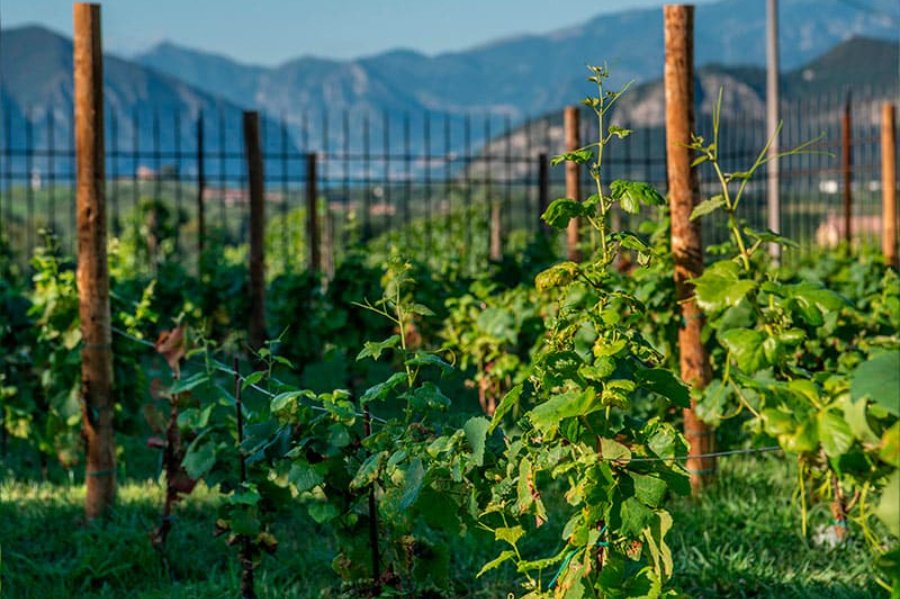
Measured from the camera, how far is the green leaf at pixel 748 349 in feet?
6.84

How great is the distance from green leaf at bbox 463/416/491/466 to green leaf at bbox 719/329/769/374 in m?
0.67

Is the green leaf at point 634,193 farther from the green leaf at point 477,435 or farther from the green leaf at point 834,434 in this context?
the green leaf at point 834,434

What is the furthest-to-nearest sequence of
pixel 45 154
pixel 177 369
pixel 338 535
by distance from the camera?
pixel 45 154 → pixel 177 369 → pixel 338 535

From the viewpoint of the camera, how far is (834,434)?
1.76 m

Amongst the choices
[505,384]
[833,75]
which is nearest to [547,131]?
[505,384]

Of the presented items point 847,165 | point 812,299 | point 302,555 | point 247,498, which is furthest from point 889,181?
point 812,299

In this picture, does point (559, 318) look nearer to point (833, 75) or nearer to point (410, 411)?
point (410, 411)

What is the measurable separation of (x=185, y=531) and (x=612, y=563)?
261 centimetres

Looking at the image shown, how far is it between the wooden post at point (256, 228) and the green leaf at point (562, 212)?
583 centimetres

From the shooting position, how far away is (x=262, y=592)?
3.72 m

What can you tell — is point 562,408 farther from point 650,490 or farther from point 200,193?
point 200,193

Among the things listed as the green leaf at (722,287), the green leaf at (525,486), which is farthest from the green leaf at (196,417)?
the green leaf at (722,287)

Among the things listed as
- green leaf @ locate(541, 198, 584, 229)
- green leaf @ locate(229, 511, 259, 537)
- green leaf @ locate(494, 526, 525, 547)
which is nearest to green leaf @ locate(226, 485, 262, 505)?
green leaf @ locate(229, 511, 259, 537)

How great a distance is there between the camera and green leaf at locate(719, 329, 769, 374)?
6.84 feet
